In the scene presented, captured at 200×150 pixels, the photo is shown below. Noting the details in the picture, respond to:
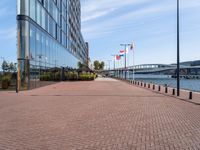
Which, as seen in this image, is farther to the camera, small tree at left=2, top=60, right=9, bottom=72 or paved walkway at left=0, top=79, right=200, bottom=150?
small tree at left=2, top=60, right=9, bottom=72

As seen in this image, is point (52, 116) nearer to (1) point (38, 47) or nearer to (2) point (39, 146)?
(2) point (39, 146)

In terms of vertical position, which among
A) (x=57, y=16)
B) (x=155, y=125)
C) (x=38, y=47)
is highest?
(x=57, y=16)

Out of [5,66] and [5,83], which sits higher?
[5,66]

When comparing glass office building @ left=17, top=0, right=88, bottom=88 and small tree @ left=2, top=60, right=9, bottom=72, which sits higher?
glass office building @ left=17, top=0, right=88, bottom=88

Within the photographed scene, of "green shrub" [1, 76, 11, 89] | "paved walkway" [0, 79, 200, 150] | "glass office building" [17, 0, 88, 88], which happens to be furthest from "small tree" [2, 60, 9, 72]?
"paved walkway" [0, 79, 200, 150]

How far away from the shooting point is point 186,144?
7664 mm

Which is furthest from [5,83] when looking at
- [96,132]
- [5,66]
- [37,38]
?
[96,132]

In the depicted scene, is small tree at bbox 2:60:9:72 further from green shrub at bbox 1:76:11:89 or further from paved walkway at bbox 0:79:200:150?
paved walkway at bbox 0:79:200:150

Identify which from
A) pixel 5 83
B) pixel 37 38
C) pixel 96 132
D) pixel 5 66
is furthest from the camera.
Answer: pixel 5 66

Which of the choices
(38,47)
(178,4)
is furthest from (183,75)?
(178,4)

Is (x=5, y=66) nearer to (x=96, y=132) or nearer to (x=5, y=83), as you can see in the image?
(x=5, y=83)

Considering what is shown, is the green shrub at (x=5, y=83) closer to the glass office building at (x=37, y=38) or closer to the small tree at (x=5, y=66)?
the glass office building at (x=37, y=38)

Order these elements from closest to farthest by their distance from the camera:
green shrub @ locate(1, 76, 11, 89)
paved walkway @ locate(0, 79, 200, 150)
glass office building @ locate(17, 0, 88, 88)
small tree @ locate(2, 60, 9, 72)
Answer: paved walkway @ locate(0, 79, 200, 150) < green shrub @ locate(1, 76, 11, 89) < glass office building @ locate(17, 0, 88, 88) < small tree @ locate(2, 60, 9, 72)

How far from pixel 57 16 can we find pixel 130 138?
178ft
